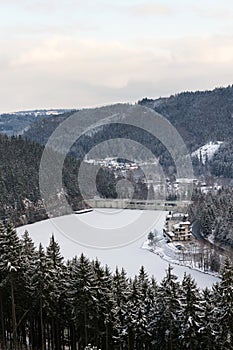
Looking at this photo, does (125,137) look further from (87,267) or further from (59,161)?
(87,267)

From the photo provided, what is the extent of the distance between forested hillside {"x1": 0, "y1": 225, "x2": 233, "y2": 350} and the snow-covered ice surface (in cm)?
882

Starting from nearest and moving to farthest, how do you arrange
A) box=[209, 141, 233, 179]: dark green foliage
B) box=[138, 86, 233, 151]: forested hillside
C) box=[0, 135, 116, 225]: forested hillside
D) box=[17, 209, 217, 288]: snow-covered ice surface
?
box=[17, 209, 217, 288]: snow-covered ice surface → box=[0, 135, 116, 225]: forested hillside → box=[209, 141, 233, 179]: dark green foliage → box=[138, 86, 233, 151]: forested hillside

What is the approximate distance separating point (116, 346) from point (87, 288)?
77.6 inches

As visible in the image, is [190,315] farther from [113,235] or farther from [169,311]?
[113,235]

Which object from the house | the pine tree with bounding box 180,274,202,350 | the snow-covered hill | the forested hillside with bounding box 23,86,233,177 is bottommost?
the house

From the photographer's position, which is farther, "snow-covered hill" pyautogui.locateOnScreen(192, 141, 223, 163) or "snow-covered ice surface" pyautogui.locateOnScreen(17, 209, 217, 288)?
"snow-covered hill" pyautogui.locateOnScreen(192, 141, 223, 163)

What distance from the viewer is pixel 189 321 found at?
10.2m

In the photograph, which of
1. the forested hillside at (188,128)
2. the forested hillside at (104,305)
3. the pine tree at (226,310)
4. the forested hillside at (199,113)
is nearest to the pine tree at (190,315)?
the forested hillside at (104,305)

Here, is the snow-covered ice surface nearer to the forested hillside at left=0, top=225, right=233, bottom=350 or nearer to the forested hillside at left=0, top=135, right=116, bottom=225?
the forested hillside at left=0, top=135, right=116, bottom=225

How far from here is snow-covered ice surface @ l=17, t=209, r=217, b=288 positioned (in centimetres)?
2330

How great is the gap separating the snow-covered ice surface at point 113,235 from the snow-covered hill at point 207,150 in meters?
36.7

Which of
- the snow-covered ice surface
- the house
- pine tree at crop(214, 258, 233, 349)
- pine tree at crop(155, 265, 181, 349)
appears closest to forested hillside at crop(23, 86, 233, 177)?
the snow-covered ice surface

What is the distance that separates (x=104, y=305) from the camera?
10977 mm

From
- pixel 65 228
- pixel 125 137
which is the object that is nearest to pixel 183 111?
pixel 125 137
